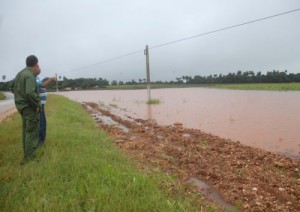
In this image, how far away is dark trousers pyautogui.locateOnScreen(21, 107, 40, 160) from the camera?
17.1ft

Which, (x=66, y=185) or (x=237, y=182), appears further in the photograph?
(x=237, y=182)

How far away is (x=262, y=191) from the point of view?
4.61 m

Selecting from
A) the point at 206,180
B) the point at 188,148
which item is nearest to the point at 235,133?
the point at 188,148

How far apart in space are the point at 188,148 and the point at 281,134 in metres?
3.92

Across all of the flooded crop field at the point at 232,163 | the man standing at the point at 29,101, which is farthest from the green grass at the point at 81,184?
the flooded crop field at the point at 232,163

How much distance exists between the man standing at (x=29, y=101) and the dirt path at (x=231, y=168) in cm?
215

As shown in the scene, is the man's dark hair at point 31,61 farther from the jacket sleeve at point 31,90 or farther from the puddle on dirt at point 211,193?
the puddle on dirt at point 211,193

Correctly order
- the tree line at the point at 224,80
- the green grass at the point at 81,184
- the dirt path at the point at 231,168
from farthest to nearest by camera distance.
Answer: the tree line at the point at 224,80
the dirt path at the point at 231,168
the green grass at the point at 81,184

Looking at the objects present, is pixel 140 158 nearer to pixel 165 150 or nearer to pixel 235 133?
pixel 165 150

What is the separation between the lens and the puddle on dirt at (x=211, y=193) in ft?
13.9

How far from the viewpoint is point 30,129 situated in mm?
5254

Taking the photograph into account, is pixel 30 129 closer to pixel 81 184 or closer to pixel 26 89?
pixel 26 89

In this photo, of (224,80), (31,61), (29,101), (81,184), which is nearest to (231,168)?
(81,184)

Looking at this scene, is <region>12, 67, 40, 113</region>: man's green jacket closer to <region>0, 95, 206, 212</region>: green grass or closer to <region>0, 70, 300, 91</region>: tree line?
<region>0, 95, 206, 212</region>: green grass
